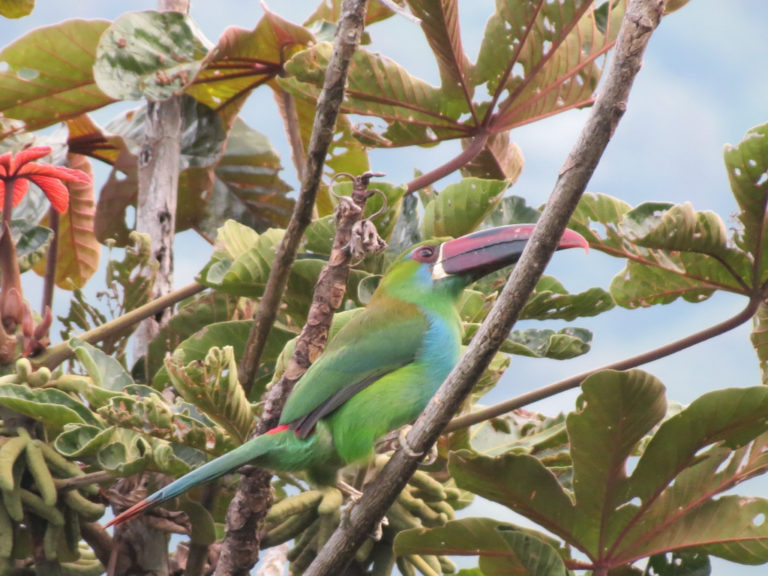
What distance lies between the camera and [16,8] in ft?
15.3

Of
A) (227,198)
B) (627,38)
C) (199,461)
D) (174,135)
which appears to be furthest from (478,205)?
(227,198)

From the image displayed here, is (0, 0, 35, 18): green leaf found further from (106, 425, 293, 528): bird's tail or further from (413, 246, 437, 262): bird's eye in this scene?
(106, 425, 293, 528): bird's tail

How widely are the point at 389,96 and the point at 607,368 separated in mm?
1448

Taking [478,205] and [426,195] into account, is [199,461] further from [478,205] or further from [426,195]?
[426,195]

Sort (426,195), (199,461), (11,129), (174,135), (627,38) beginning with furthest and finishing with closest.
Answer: (11,129) → (174,135) → (426,195) → (199,461) → (627,38)

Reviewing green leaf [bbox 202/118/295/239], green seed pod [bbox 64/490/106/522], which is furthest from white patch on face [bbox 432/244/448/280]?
green leaf [bbox 202/118/295/239]

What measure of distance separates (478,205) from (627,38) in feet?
4.26

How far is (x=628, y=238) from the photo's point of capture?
3084 mm

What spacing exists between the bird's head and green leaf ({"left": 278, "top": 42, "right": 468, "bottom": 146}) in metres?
0.85

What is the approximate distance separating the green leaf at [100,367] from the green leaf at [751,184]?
185 centimetres

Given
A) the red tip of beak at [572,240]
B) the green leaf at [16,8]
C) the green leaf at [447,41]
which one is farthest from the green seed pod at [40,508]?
the green leaf at [16,8]

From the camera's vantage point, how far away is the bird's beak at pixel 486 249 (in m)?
2.66

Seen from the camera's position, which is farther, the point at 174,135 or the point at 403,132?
the point at 174,135

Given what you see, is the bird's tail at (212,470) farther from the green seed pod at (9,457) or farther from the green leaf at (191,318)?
the green leaf at (191,318)
